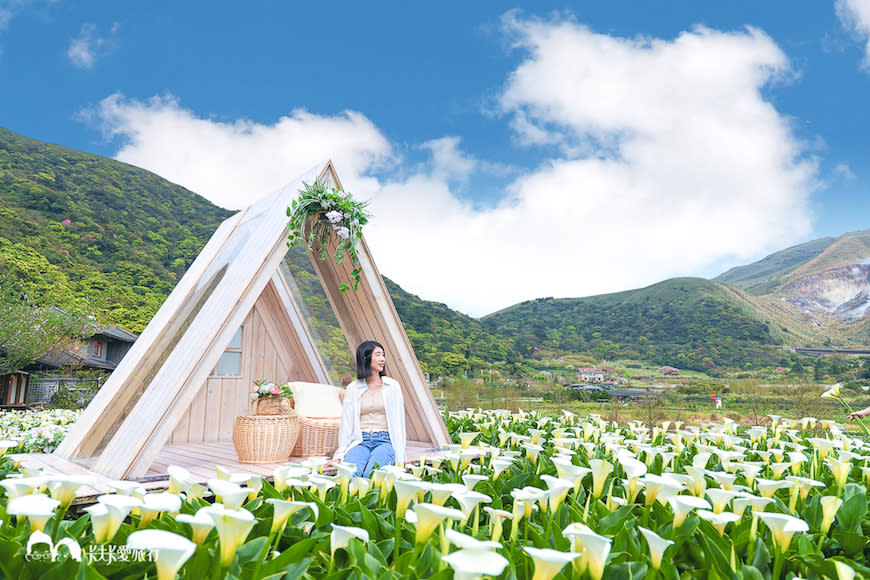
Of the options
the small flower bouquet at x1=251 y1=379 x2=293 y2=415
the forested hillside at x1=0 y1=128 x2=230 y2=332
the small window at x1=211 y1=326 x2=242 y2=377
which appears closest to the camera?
the small flower bouquet at x1=251 y1=379 x2=293 y2=415

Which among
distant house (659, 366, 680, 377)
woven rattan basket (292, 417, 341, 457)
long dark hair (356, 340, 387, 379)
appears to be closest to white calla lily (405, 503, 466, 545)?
long dark hair (356, 340, 387, 379)

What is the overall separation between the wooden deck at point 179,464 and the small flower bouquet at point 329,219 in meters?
1.66

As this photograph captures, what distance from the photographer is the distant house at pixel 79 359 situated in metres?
21.2

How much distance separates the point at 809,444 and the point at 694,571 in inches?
170

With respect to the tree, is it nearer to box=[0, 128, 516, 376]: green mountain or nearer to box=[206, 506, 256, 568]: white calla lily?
box=[0, 128, 516, 376]: green mountain

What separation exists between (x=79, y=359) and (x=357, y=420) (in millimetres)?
21879

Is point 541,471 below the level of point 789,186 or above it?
below

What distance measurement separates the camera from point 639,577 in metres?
1.68

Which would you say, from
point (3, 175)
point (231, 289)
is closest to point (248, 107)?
point (3, 175)

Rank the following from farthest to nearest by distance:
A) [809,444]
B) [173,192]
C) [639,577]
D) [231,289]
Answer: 1. [173,192]
2. [809,444]
3. [231,289]
4. [639,577]

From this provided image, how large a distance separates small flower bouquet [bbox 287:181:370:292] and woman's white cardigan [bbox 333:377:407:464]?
3.22 ft

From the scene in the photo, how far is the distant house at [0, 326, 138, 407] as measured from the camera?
21234 millimetres

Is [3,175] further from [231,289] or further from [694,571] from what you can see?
[694,571]
